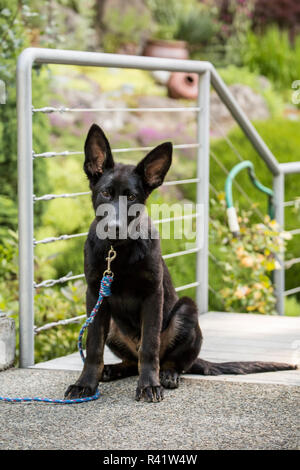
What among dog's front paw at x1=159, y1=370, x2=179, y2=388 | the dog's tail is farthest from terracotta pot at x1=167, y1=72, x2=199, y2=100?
dog's front paw at x1=159, y1=370, x2=179, y2=388

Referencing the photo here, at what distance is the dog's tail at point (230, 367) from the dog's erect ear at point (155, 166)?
800mm

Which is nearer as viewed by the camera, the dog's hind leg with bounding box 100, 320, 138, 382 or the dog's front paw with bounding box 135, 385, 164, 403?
the dog's front paw with bounding box 135, 385, 164, 403

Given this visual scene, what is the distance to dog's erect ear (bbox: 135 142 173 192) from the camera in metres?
2.79

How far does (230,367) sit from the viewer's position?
307cm

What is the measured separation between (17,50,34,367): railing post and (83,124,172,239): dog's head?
16.7 inches

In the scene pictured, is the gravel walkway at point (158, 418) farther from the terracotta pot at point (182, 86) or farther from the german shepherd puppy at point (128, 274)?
the terracotta pot at point (182, 86)

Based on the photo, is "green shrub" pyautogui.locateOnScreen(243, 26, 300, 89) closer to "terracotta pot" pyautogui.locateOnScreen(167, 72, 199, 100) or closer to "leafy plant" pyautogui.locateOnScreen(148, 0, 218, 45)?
"leafy plant" pyautogui.locateOnScreen(148, 0, 218, 45)

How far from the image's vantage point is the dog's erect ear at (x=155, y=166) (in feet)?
9.16

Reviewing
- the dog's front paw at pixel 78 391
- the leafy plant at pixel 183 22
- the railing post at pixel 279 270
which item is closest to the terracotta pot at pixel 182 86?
the leafy plant at pixel 183 22

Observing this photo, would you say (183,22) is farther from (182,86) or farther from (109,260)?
(109,260)

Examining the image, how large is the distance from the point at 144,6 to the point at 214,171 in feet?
16.2

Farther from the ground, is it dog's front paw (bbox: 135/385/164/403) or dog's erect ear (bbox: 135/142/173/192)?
dog's erect ear (bbox: 135/142/173/192)

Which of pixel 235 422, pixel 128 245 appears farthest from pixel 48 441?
pixel 128 245

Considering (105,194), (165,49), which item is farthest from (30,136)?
(165,49)
